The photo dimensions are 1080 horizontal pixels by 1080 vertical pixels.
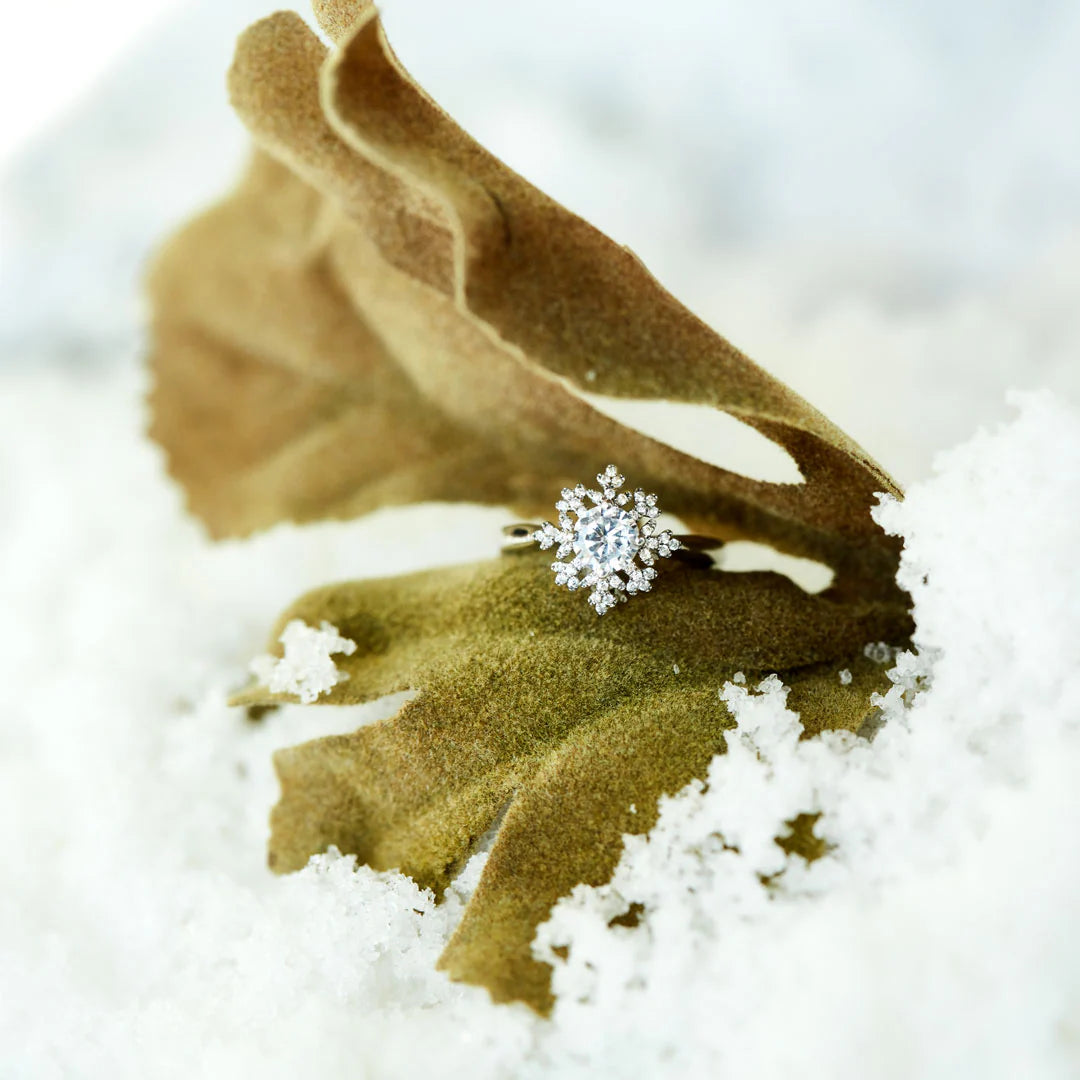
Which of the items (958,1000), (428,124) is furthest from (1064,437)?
(428,124)

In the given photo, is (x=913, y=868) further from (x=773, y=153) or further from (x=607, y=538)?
(x=773, y=153)

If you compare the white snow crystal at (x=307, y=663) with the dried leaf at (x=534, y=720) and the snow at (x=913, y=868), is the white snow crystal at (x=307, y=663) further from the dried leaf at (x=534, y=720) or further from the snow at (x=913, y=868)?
the snow at (x=913, y=868)

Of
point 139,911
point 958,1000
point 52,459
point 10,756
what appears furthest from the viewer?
point 52,459

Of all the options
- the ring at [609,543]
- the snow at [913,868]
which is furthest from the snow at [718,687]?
the ring at [609,543]

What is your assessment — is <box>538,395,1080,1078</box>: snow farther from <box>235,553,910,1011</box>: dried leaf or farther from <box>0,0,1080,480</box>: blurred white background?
<box>0,0,1080,480</box>: blurred white background

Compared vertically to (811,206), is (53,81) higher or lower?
lower

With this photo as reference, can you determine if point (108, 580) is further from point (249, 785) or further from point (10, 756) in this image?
point (249, 785)

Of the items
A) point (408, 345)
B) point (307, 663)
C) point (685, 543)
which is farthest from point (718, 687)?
point (408, 345)
